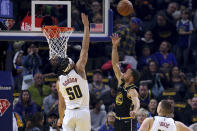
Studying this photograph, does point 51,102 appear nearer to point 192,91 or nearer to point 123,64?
point 123,64

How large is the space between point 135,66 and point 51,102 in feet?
8.30

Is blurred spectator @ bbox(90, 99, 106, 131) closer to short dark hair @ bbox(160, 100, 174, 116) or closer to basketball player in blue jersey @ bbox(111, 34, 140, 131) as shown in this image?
basketball player in blue jersey @ bbox(111, 34, 140, 131)

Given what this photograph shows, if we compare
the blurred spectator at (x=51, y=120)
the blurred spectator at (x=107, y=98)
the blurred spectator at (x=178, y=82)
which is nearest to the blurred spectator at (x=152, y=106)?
the blurred spectator at (x=107, y=98)

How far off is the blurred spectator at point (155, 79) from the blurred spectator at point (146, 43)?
942 mm

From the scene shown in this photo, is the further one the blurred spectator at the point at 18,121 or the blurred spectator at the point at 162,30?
the blurred spectator at the point at 162,30

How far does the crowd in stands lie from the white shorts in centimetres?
160

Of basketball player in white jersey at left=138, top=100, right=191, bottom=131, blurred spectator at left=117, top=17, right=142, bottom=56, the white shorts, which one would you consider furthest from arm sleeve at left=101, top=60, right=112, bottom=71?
basketball player in white jersey at left=138, top=100, right=191, bottom=131

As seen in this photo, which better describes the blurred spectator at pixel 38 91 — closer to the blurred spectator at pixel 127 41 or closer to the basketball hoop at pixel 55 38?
the blurred spectator at pixel 127 41

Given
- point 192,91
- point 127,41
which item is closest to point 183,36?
point 127,41

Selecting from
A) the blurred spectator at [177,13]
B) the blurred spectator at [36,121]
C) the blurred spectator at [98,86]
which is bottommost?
the blurred spectator at [36,121]

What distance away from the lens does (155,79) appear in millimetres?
11625

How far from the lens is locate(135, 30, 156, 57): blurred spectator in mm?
12828

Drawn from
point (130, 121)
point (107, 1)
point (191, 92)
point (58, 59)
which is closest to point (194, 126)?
point (191, 92)

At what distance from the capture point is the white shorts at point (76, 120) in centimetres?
731
